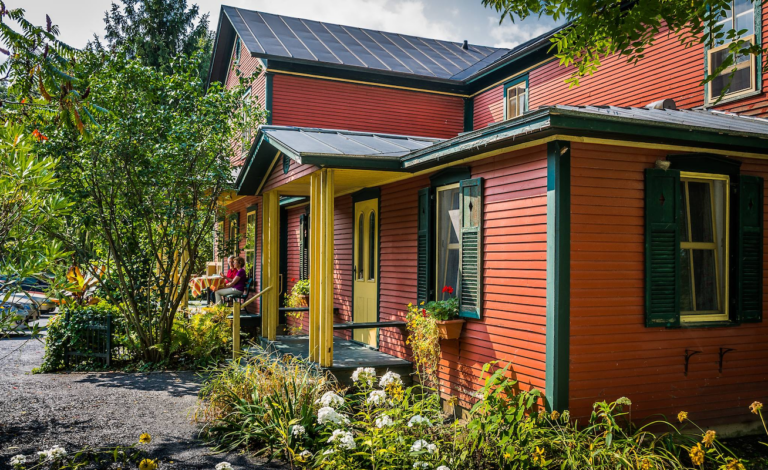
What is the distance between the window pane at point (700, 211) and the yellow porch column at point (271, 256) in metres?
6.45

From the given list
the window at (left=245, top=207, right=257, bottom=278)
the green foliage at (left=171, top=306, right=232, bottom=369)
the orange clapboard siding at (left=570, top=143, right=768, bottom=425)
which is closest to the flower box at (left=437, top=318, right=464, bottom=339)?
the orange clapboard siding at (left=570, top=143, right=768, bottom=425)

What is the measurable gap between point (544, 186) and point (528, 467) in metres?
2.70

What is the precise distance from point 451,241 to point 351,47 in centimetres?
1060

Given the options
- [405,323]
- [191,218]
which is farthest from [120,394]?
[405,323]

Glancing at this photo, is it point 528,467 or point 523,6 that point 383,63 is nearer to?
point 523,6

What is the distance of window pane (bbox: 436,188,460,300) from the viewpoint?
7625 millimetres

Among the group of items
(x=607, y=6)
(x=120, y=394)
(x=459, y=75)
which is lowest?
(x=120, y=394)

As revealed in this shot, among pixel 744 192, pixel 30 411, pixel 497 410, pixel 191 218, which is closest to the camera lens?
pixel 497 410

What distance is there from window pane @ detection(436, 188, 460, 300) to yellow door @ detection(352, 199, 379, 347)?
195cm

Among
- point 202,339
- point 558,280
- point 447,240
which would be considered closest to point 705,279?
point 558,280

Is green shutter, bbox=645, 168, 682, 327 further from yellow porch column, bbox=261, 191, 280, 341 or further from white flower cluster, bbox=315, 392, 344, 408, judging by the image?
yellow porch column, bbox=261, 191, 280, 341

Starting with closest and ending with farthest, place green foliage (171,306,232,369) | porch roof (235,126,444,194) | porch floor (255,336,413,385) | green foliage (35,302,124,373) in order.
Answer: porch roof (235,126,444,194), porch floor (255,336,413,385), green foliage (35,302,124,373), green foliage (171,306,232,369)

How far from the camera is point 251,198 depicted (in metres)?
15.7

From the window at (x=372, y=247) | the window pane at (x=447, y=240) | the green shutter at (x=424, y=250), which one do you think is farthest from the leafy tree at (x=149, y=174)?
the window pane at (x=447, y=240)
